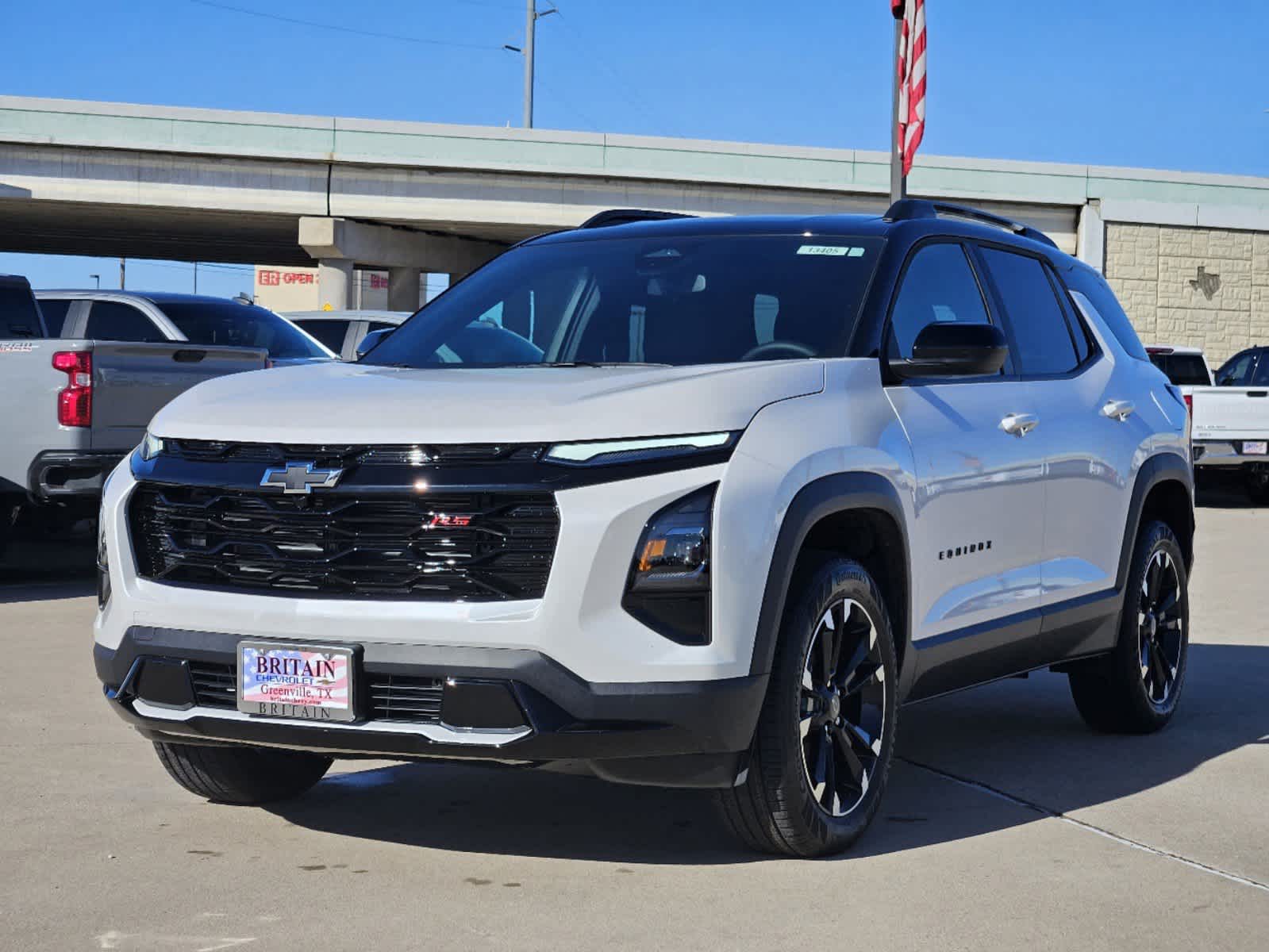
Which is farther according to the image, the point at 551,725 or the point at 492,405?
the point at 492,405

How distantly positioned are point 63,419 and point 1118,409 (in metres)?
6.53

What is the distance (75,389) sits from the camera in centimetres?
1053

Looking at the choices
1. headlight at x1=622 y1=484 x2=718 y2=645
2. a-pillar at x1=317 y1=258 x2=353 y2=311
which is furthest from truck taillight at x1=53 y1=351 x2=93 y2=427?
a-pillar at x1=317 y1=258 x2=353 y2=311

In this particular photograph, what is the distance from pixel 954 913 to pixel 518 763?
114cm

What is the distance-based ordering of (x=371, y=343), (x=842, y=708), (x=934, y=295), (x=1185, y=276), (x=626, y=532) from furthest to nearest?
1. (x=1185, y=276)
2. (x=371, y=343)
3. (x=934, y=295)
4. (x=842, y=708)
5. (x=626, y=532)

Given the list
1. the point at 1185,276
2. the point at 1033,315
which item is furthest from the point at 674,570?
the point at 1185,276

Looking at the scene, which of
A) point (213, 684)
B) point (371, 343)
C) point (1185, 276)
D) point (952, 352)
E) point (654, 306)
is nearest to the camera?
point (213, 684)

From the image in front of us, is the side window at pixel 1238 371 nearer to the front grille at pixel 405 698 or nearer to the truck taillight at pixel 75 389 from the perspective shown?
the truck taillight at pixel 75 389

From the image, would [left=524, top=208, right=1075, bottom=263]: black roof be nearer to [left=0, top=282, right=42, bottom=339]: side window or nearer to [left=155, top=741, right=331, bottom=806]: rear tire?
[left=155, top=741, right=331, bottom=806]: rear tire

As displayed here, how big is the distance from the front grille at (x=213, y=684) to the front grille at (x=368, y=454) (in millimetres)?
533

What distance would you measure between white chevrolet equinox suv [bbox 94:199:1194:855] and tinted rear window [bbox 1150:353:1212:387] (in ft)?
53.8

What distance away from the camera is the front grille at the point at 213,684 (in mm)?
4523

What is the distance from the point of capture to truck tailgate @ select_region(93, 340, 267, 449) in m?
10.6

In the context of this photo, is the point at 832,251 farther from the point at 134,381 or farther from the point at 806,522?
the point at 134,381
